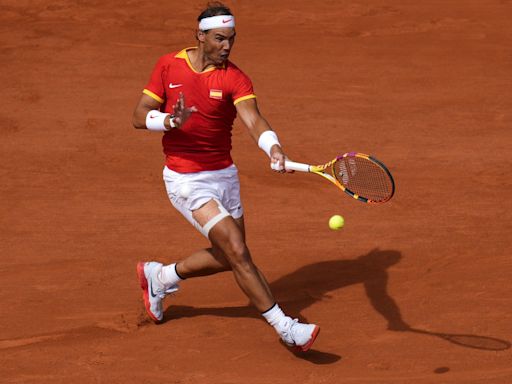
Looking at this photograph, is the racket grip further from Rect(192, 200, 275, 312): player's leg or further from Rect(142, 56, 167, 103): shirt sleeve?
Rect(142, 56, 167, 103): shirt sleeve

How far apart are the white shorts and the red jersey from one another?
56 millimetres

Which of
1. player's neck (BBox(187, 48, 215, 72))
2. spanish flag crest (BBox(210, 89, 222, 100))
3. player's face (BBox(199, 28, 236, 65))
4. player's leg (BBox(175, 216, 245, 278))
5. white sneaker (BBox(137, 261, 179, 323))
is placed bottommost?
white sneaker (BBox(137, 261, 179, 323))

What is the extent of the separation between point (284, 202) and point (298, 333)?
3.58m

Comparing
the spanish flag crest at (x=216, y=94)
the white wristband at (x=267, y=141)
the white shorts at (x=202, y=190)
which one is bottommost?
the white shorts at (x=202, y=190)

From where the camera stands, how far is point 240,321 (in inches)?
355

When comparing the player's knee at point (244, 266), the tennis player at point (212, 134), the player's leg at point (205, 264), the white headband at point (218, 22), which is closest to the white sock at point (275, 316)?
the tennis player at point (212, 134)

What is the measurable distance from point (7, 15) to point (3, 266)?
7.51 meters

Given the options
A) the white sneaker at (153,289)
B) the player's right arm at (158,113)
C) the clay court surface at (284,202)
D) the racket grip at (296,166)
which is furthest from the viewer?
the white sneaker at (153,289)

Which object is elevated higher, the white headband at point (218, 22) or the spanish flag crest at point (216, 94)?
the white headband at point (218, 22)

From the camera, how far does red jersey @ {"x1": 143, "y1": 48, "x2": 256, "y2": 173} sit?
8273mm

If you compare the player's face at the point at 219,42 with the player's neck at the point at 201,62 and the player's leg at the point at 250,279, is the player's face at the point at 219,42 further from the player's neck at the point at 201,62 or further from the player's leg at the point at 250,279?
the player's leg at the point at 250,279

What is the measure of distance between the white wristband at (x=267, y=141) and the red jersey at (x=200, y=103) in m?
0.36

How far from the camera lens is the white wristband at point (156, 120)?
807 cm

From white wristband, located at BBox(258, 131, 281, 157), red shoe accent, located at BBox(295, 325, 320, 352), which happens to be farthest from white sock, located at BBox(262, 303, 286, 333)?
white wristband, located at BBox(258, 131, 281, 157)
